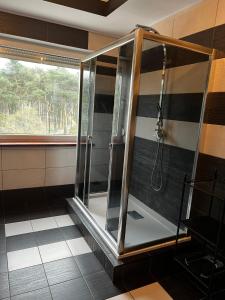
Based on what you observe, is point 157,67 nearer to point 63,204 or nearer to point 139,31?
point 139,31

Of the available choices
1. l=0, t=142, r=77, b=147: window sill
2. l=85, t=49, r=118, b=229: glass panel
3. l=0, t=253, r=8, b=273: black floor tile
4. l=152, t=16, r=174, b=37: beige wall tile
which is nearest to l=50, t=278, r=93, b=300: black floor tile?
l=0, t=253, r=8, b=273: black floor tile

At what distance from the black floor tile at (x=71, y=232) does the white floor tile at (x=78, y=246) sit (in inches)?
2.5

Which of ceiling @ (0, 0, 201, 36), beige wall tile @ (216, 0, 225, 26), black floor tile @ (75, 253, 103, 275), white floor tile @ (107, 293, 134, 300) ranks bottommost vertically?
white floor tile @ (107, 293, 134, 300)

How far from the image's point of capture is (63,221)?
8.15 ft

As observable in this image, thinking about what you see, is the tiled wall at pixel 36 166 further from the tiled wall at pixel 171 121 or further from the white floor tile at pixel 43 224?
the tiled wall at pixel 171 121

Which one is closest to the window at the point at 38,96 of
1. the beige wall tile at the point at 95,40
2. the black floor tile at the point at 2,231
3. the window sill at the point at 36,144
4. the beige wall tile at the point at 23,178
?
the window sill at the point at 36,144

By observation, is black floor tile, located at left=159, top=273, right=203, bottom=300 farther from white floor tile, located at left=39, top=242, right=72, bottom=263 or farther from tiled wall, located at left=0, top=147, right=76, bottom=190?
tiled wall, located at left=0, top=147, right=76, bottom=190

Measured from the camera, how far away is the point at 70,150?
299 centimetres

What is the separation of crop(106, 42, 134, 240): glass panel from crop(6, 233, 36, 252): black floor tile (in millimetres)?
739

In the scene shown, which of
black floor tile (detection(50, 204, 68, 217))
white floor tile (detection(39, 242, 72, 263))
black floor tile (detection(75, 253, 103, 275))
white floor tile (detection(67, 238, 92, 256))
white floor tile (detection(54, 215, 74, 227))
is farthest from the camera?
black floor tile (detection(50, 204, 68, 217))

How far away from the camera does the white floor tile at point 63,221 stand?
7.95ft

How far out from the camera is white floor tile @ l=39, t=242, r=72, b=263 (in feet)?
6.17

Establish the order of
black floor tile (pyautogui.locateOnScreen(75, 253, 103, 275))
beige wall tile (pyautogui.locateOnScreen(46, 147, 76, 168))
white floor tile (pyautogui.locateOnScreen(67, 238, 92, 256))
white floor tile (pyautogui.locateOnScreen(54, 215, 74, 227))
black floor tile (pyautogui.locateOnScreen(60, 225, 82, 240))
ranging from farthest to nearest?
beige wall tile (pyautogui.locateOnScreen(46, 147, 76, 168))
white floor tile (pyautogui.locateOnScreen(54, 215, 74, 227))
black floor tile (pyautogui.locateOnScreen(60, 225, 82, 240))
white floor tile (pyautogui.locateOnScreen(67, 238, 92, 256))
black floor tile (pyautogui.locateOnScreen(75, 253, 103, 275))

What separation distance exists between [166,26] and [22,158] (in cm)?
218
